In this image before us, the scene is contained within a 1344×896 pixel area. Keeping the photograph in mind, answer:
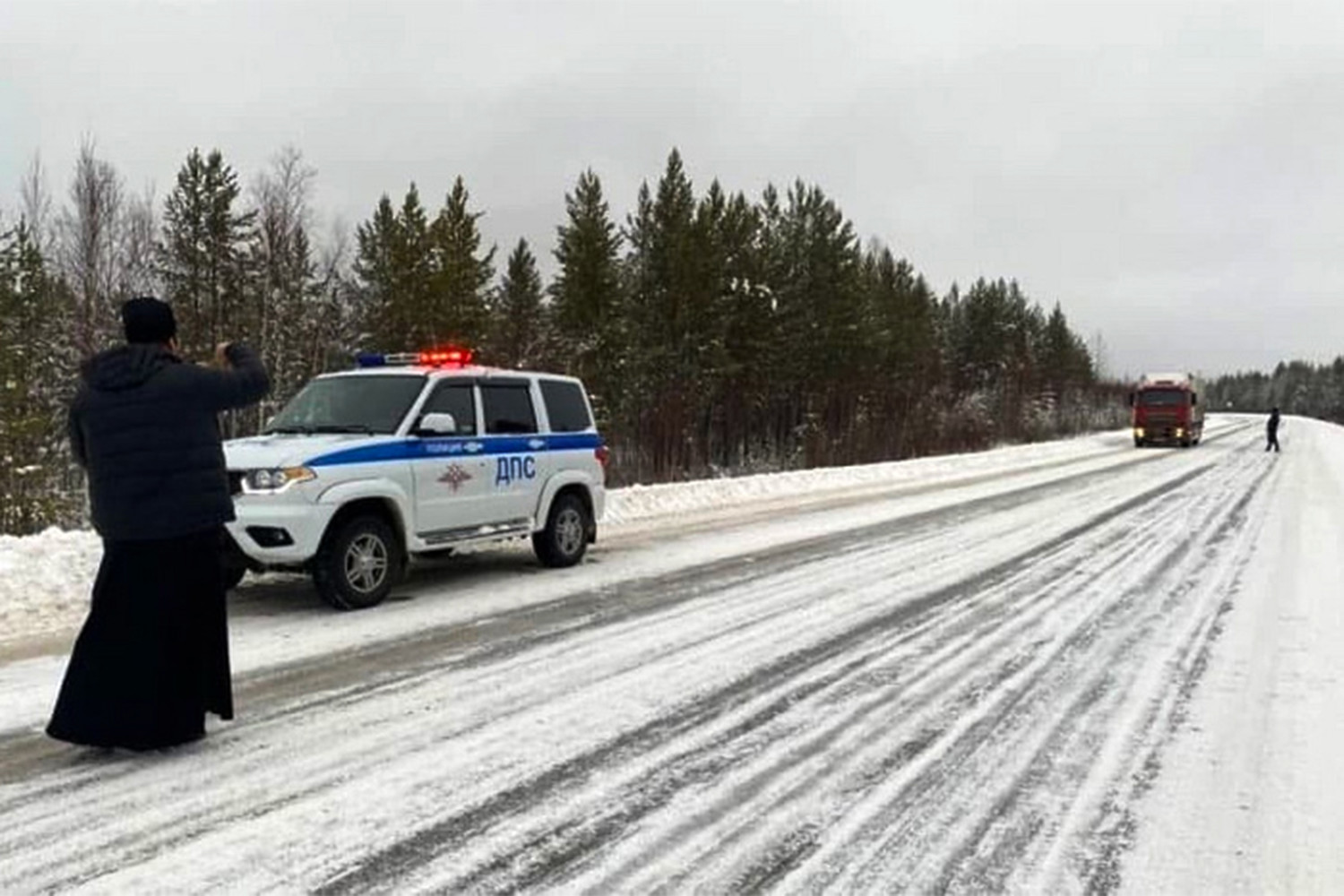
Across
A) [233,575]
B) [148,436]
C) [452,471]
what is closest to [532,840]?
[148,436]

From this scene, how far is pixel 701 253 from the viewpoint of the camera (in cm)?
4547

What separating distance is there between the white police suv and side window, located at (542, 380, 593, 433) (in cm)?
2

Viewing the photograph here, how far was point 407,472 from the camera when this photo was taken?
29.1ft

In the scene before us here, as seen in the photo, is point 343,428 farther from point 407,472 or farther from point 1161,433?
point 1161,433

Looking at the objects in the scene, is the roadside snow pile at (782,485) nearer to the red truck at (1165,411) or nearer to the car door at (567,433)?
the car door at (567,433)

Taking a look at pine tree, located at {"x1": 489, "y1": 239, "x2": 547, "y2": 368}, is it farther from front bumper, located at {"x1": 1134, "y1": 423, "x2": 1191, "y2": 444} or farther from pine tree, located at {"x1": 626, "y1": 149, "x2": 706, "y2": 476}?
front bumper, located at {"x1": 1134, "y1": 423, "x2": 1191, "y2": 444}

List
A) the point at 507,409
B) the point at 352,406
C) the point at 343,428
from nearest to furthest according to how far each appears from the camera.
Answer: the point at 343,428, the point at 352,406, the point at 507,409

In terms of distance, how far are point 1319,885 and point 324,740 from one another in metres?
4.20

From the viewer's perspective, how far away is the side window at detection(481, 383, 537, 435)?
32.6 ft

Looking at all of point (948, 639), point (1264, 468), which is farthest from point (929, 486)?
point (948, 639)

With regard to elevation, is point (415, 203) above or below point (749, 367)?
above

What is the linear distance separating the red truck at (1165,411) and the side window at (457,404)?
45.4 metres

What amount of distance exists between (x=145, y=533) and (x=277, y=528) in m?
3.22

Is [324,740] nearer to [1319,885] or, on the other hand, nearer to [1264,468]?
[1319,885]
